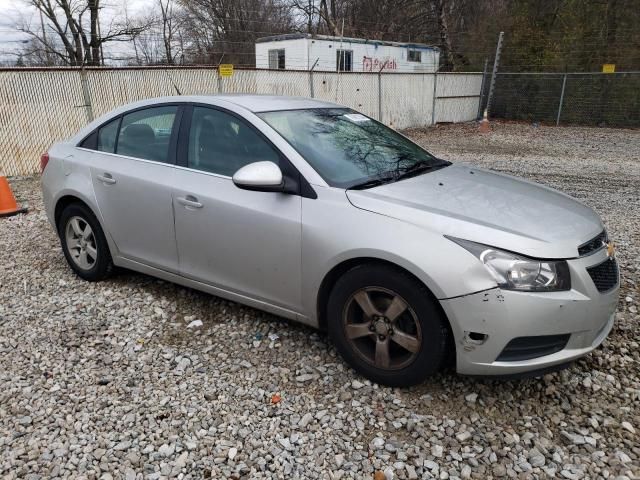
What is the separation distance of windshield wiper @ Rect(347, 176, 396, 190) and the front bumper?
2.82ft

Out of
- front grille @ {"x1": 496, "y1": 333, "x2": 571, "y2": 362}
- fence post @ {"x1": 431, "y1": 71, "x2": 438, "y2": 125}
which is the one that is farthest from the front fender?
fence post @ {"x1": 431, "y1": 71, "x2": 438, "y2": 125}

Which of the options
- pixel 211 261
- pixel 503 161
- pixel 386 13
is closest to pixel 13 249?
pixel 211 261

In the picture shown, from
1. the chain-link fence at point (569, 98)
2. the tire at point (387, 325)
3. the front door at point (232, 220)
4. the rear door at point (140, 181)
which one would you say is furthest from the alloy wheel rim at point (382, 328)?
the chain-link fence at point (569, 98)

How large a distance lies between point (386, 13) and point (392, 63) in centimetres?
898

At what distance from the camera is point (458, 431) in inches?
101

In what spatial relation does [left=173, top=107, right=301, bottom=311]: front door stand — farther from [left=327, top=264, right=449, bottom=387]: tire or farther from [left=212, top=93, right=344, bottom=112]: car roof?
[left=327, top=264, right=449, bottom=387]: tire

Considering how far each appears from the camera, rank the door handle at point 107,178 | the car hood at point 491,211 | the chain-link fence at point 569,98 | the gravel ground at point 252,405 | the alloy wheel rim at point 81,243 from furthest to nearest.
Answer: the chain-link fence at point 569,98 → the alloy wheel rim at point 81,243 → the door handle at point 107,178 → the car hood at point 491,211 → the gravel ground at point 252,405

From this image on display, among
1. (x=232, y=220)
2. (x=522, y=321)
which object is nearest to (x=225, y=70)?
(x=232, y=220)

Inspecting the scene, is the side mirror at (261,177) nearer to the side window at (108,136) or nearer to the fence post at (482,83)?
the side window at (108,136)

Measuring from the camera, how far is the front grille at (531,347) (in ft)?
8.16

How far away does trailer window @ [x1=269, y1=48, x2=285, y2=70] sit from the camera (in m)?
19.3

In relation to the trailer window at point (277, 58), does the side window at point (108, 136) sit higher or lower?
lower

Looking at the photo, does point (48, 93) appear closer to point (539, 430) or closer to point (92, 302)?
point (92, 302)

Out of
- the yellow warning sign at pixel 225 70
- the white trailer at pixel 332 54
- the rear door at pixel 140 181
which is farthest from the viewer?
the white trailer at pixel 332 54
